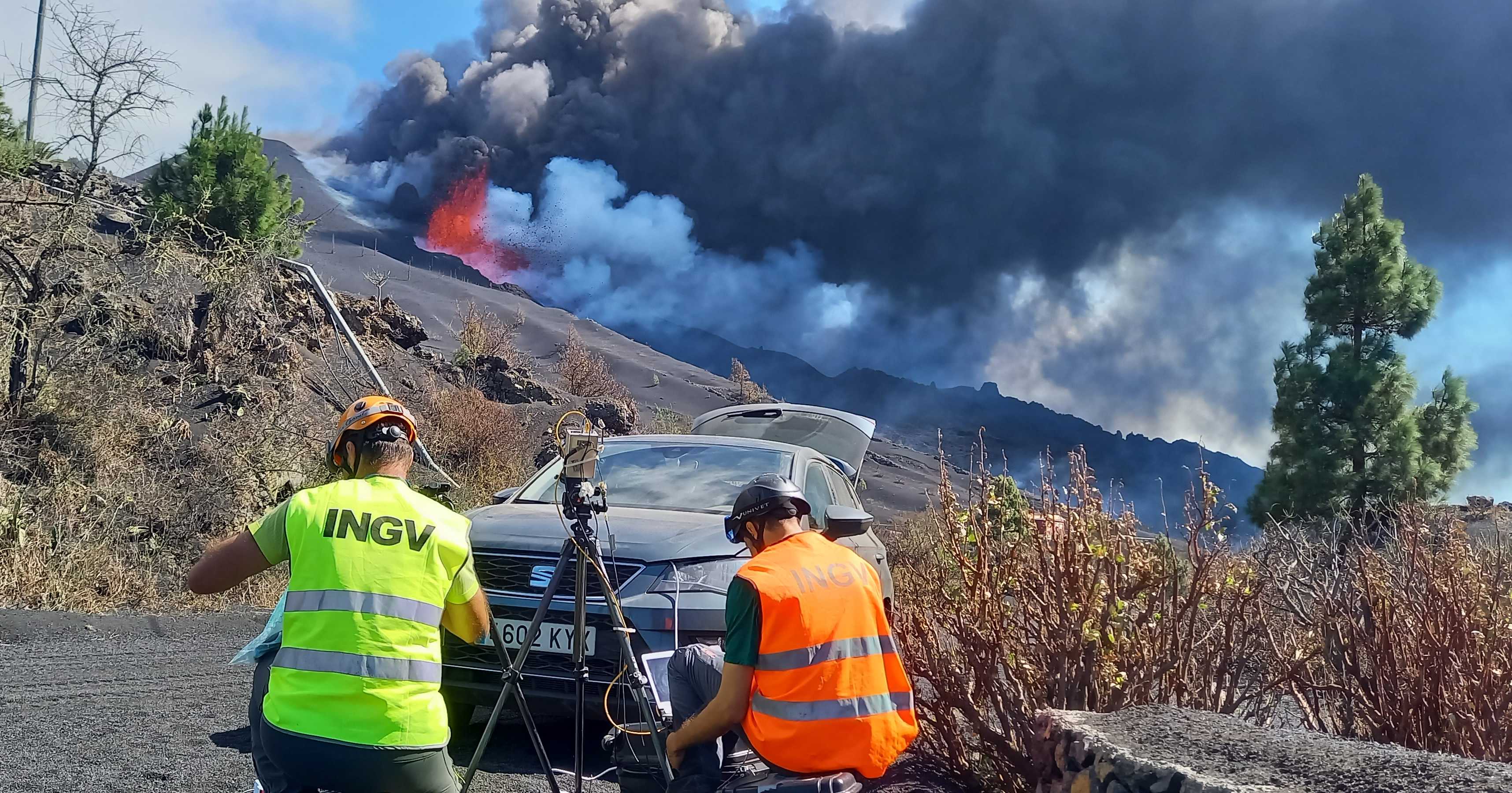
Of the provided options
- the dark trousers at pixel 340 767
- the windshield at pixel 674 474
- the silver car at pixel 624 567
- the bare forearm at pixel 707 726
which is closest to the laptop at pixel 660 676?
the silver car at pixel 624 567

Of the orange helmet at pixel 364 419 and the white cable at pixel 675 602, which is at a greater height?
the orange helmet at pixel 364 419

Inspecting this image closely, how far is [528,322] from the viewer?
8350 cm

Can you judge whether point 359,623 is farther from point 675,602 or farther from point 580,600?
point 675,602

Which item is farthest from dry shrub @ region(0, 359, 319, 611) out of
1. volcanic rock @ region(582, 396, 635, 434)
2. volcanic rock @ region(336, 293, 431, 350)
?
volcanic rock @ region(582, 396, 635, 434)

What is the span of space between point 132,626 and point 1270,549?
9.01 meters

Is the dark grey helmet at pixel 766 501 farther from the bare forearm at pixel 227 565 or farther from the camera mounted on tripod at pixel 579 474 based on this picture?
the bare forearm at pixel 227 565

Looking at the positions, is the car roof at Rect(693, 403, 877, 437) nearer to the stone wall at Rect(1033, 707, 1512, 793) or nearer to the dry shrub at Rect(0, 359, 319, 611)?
the stone wall at Rect(1033, 707, 1512, 793)

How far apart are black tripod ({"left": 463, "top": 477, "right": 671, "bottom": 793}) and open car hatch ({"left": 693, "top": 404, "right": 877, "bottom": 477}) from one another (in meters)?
3.98

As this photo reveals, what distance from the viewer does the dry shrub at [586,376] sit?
1486 inches

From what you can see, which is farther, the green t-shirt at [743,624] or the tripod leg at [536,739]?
the tripod leg at [536,739]

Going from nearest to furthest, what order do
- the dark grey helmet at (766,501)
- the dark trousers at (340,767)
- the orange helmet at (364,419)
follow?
the dark trousers at (340,767), the orange helmet at (364,419), the dark grey helmet at (766,501)

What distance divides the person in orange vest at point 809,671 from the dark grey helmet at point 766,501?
0.02m

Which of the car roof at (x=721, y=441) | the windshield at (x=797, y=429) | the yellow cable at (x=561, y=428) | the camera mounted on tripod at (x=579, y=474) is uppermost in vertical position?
the windshield at (x=797, y=429)

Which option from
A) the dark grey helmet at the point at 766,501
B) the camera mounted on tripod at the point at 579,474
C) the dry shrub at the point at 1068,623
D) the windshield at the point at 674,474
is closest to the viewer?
the dark grey helmet at the point at 766,501
